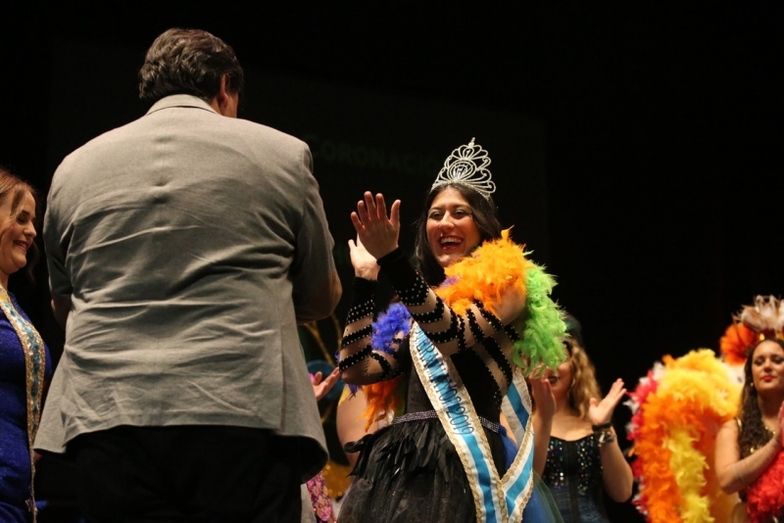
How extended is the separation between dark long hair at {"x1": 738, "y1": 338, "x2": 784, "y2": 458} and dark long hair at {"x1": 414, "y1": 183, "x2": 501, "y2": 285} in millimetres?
1747

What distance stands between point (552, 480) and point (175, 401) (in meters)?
2.78

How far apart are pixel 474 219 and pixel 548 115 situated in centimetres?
314

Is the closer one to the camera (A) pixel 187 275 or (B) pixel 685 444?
(A) pixel 187 275

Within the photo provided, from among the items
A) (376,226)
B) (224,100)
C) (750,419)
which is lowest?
(750,419)

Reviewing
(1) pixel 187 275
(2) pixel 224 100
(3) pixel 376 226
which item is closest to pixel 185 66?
(2) pixel 224 100

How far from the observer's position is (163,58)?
1.92m

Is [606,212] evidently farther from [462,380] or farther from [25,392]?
[25,392]

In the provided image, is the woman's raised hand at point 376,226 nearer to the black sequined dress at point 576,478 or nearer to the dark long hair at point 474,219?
the dark long hair at point 474,219

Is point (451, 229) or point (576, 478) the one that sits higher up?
point (451, 229)

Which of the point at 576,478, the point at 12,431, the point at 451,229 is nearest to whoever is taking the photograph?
the point at 12,431

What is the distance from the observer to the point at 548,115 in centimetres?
602

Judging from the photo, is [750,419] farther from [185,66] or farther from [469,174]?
[185,66]

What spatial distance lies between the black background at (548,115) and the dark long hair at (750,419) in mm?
1314

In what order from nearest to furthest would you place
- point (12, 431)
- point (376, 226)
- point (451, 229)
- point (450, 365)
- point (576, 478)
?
point (376, 226) < point (12, 431) < point (450, 365) < point (451, 229) < point (576, 478)
